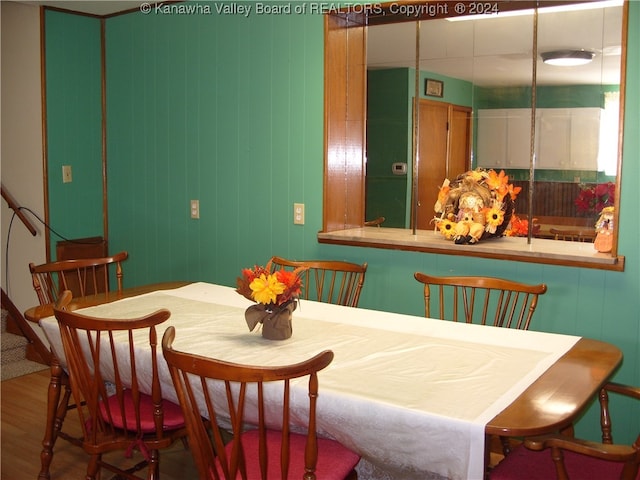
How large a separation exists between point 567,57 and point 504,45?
315mm

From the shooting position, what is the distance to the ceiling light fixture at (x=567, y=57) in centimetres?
300

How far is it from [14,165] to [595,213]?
354 cm

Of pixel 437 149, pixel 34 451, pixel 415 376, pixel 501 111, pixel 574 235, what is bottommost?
pixel 34 451

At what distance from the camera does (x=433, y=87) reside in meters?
3.50

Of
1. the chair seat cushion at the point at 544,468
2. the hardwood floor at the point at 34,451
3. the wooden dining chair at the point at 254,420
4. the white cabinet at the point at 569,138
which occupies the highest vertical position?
the white cabinet at the point at 569,138

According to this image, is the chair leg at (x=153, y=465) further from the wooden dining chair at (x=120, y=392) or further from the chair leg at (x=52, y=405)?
the chair leg at (x=52, y=405)

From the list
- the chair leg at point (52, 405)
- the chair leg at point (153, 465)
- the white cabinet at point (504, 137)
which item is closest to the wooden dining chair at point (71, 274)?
the chair leg at point (52, 405)

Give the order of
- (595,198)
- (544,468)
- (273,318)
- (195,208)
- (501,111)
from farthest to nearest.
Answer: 1. (195,208)
2. (501,111)
3. (595,198)
4. (273,318)
5. (544,468)

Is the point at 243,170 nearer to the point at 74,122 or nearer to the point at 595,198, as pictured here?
the point at 74,122

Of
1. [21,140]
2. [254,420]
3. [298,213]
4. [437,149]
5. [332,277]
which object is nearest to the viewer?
[254,420]

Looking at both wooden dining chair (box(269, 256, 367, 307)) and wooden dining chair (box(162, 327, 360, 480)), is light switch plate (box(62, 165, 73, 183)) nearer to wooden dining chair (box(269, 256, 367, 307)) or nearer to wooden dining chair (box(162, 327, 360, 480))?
wooden dining chair (box(269, 256, 367, 307))

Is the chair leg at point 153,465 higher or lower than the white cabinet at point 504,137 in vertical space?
lower

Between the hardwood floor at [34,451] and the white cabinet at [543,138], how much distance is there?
76.6 inches

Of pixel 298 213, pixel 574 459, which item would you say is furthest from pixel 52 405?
pixel 574 459
